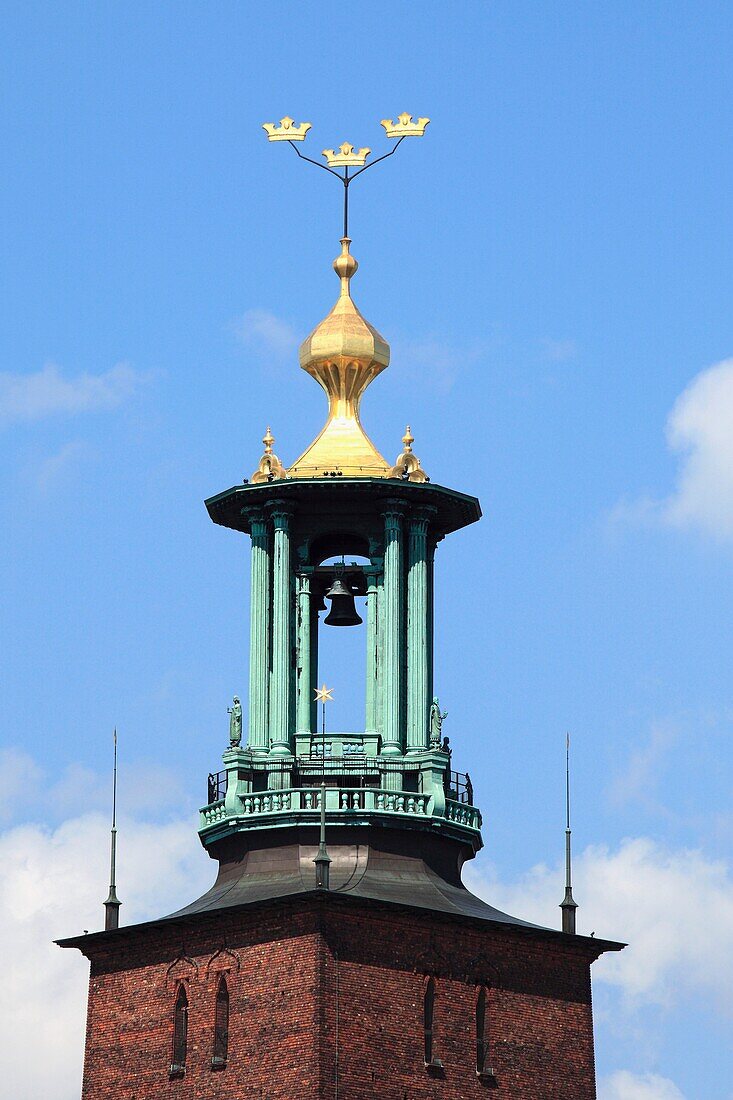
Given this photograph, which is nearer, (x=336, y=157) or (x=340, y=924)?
(x=340, y=924)

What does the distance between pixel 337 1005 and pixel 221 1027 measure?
2610 mm

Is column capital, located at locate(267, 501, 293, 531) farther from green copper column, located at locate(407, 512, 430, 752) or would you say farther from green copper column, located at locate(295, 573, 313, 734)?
green copper column, located at locate(407, 512, 430, 752)

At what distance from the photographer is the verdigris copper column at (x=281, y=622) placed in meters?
105

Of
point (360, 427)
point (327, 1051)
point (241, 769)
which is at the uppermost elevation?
point (360, 427)

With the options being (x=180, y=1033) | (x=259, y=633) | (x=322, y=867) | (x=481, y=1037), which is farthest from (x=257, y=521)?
(x=481, y=1037)

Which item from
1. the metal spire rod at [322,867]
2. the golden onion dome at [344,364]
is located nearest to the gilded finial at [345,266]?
the golden onion dome at [344,364]

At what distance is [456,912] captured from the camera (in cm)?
10294

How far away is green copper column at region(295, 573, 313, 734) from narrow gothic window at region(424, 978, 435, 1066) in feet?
19.6

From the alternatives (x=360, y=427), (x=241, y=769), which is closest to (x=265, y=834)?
(x=241, y=769)

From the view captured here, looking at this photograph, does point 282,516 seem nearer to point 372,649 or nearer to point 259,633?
point 259,633

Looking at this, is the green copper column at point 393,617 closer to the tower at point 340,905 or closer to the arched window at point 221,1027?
the tower at point 340,905

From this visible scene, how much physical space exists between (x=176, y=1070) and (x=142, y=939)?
2989mm

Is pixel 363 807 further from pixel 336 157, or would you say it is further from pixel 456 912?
pixel 336 157

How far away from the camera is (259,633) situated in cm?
10550
